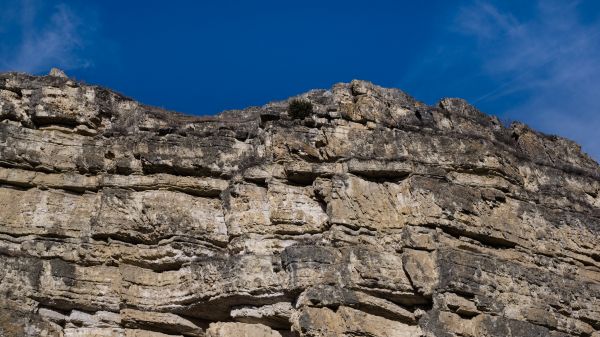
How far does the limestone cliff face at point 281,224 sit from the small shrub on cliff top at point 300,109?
0.29m

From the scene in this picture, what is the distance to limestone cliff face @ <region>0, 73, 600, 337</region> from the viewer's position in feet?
66.4

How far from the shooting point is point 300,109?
24.1 meters

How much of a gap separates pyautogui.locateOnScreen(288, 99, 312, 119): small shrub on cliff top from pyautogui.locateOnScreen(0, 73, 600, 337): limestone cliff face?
0.96 feet

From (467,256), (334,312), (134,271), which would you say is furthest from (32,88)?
(467,256)

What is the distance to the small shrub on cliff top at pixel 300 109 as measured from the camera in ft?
79.2

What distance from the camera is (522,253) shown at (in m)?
22.2

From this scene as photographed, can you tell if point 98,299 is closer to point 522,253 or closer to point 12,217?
point 12,217

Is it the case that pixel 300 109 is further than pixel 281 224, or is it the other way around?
pixel 300 109

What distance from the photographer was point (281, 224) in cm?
2173

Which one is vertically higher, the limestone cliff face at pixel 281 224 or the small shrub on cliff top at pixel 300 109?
the small shrub on cliff top at pixel 300 109

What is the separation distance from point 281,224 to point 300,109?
425 cm

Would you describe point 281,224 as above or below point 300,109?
below

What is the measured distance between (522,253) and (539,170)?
12.9 ft

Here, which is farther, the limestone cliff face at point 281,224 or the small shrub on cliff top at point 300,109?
the small shrub on cliff top at point 300,109
